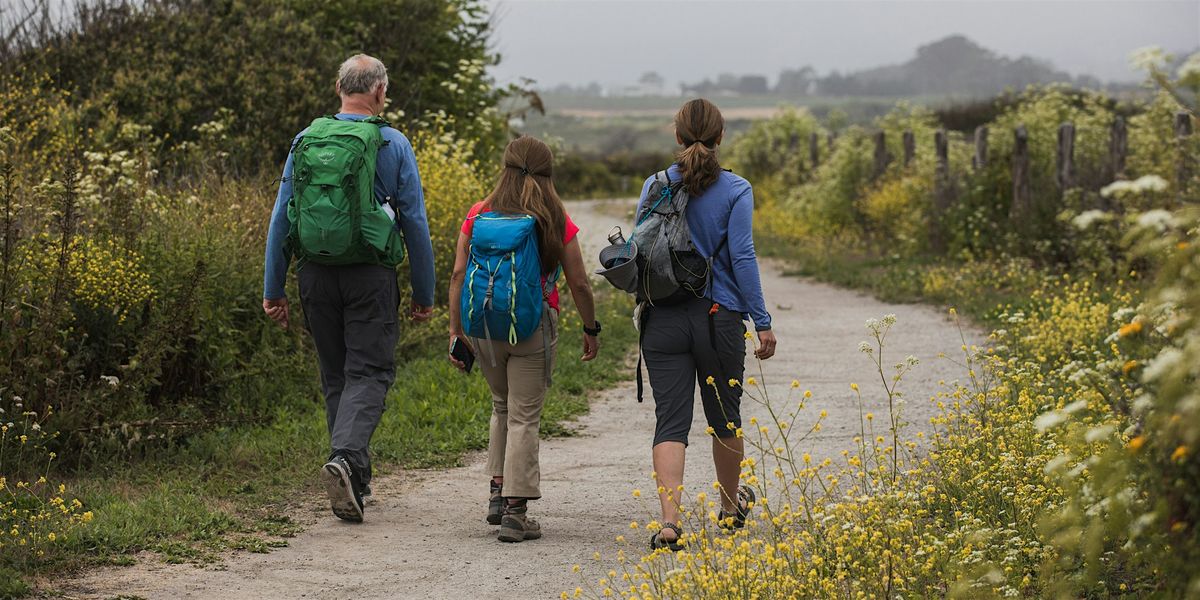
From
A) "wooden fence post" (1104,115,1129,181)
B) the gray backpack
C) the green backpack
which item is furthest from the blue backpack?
"wooden fence post" (1104,115,1129,181)

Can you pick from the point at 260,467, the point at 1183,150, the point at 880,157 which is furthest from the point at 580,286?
the point at 880,157

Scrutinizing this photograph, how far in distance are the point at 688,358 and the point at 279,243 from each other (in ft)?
7.13

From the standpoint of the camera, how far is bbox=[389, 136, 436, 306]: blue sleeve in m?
6.27

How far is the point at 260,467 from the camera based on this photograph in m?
7.32

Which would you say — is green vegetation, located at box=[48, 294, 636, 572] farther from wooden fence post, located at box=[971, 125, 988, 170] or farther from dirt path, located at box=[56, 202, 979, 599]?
wooden fence post, located at box=[971, 125, 988, 170]

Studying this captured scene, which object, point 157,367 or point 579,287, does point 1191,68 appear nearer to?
point 579,287

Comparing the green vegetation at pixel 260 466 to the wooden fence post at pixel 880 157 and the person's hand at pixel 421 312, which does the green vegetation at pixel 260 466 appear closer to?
the person's hand at pixel 421 312

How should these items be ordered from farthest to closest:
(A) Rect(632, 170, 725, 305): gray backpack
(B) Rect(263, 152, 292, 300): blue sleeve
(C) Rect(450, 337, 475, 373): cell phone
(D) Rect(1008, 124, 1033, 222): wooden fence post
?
(D) Rect(1008, 124, 1033, 222): wooden fence post → (B) Rect(263, 152, 292, 300): blue sleeve → (C) Rect(450, 337, 475, 373): cell phone → (A) Rect(632, 170, 725, 305): gray backpack

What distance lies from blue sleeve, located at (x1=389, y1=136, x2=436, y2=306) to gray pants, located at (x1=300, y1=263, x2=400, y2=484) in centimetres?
14

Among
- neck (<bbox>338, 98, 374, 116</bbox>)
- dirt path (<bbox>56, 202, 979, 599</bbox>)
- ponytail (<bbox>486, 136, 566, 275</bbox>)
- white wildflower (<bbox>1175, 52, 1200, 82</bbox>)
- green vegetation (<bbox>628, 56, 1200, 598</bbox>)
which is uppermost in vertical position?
neck (<bbox>338, 98, 374, 116</bbox>)

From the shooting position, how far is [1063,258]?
51.6 feet

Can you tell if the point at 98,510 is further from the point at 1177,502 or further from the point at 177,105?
the point at 177,105

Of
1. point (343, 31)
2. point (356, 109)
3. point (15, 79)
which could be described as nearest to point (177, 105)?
point (15, 79)

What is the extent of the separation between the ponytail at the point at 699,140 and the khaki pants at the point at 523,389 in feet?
3.21
